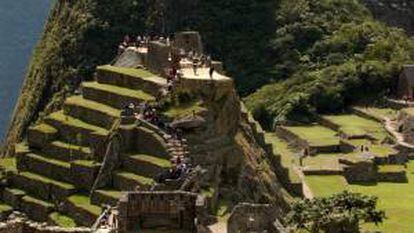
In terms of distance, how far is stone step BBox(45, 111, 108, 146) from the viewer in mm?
45469

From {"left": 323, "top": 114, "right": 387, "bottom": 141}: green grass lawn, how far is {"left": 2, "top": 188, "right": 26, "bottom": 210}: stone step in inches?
1340

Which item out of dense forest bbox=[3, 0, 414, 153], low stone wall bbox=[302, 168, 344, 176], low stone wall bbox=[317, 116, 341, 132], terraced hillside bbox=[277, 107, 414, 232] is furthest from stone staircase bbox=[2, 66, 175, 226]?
dense forest bbox=[3, 0, 414, 153]

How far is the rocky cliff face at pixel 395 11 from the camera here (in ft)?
410

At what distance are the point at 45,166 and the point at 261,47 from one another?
63.8 metres

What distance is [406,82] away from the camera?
90.7 m

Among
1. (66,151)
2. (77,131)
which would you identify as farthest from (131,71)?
(66,151)

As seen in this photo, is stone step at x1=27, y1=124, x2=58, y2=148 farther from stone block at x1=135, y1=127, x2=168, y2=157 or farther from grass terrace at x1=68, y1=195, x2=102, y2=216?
stone block at x1=135, y1=127, x2=168, y2=157

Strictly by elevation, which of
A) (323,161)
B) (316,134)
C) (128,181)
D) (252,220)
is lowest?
(323,161)

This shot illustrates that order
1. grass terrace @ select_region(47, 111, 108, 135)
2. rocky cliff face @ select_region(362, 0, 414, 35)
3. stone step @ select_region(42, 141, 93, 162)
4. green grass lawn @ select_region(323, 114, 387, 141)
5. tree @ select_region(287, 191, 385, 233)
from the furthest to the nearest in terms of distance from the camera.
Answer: rocky cliff face @ select_region(362, 0, 414, 35) → green grass lawn @ select_region(323, 114, 387, 141) → grass terrace @ select_region(47, 111, 108, 135) → stone step @ select_region(42, 141, 93, 162) → tree @ select_region(287, 191, 385, 233)

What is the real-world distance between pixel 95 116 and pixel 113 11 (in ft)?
217

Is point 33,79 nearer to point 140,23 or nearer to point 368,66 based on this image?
point 140,23

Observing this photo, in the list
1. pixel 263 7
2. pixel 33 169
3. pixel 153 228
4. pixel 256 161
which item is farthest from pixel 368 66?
pixel 153 228

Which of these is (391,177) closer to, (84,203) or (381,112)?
(381,112)

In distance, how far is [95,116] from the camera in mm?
47406
